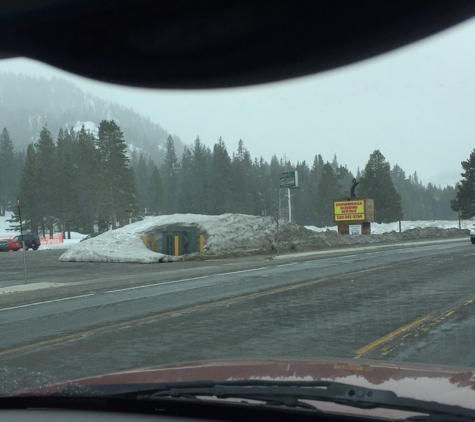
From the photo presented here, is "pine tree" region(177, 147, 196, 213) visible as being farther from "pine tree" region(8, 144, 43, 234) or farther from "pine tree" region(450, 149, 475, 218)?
"pine tree" region(450, 149, 475, 218)

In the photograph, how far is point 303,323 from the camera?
8891 millimetres

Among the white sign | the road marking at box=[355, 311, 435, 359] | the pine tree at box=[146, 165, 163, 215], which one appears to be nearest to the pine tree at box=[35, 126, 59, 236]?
the pine tree at box=[146, 165, 163, 215]

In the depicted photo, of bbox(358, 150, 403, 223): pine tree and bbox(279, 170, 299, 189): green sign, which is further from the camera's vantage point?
bbox(358, 150, 403, 223): pine tree

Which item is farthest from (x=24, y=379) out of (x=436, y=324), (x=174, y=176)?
(x=174, y=176)

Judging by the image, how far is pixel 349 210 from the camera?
47.8 metres

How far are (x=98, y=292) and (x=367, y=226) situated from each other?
3633 cm

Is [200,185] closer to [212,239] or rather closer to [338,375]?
[212,239]

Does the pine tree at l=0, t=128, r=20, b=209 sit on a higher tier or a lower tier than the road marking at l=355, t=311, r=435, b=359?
higher

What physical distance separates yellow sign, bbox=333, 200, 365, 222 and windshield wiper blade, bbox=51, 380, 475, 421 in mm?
44435

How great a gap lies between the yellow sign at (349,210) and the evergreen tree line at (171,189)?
242 inches

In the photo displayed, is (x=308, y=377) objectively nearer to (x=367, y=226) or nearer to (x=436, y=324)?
(x=436, y=324)

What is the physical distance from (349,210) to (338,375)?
44989 millimetres

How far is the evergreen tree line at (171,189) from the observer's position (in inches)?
2768

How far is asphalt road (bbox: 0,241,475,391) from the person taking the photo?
677 centimetres
